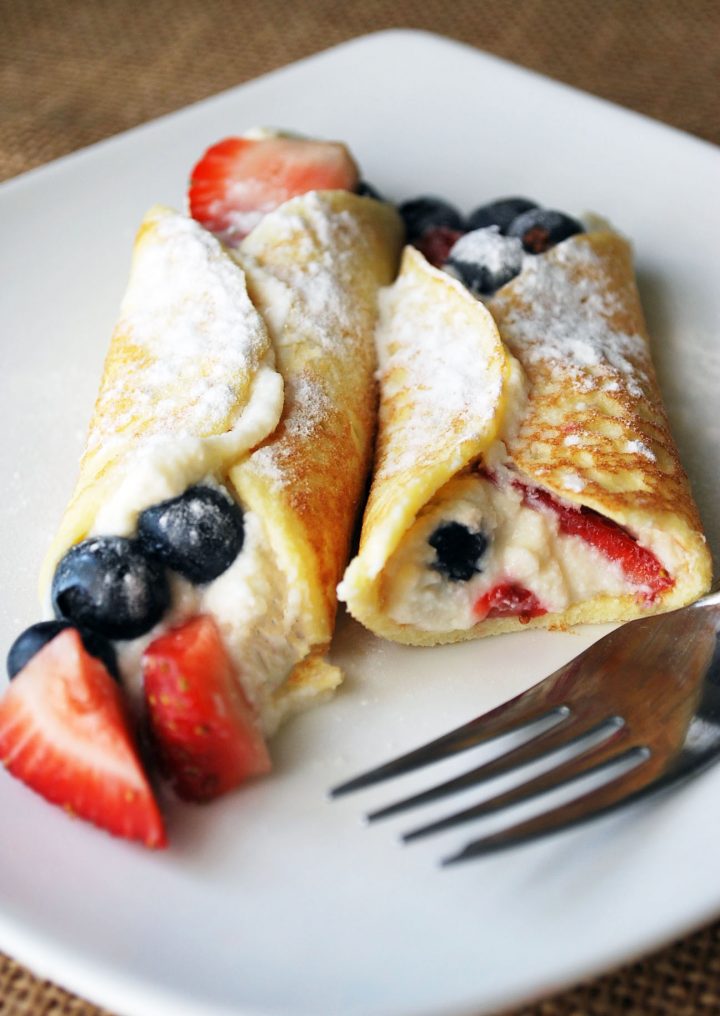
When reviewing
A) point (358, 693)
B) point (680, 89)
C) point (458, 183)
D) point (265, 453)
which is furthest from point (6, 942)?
point (680, 89)

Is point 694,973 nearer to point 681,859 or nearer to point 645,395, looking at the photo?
point 681,859

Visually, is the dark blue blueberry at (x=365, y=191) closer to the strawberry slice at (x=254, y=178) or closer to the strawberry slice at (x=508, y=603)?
the strawberry slice at (x=254, y=178)

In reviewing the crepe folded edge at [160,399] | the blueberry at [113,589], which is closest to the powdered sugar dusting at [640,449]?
the crepe folded edge at [160,399]

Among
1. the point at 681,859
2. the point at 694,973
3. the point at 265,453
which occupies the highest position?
the point at 265,453

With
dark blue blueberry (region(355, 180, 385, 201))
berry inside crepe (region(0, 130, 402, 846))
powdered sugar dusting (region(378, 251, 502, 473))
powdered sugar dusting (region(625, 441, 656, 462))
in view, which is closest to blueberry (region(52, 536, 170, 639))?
berry inside crepe (region(0, 130, 402, 846))

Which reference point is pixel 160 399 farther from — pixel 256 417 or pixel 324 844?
pixel 324 844

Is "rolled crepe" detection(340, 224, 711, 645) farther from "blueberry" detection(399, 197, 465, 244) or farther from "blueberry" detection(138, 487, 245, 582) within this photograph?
"blueberry" detection(399, 197, 465, 244)

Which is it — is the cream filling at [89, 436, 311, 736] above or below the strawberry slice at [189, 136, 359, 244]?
below
